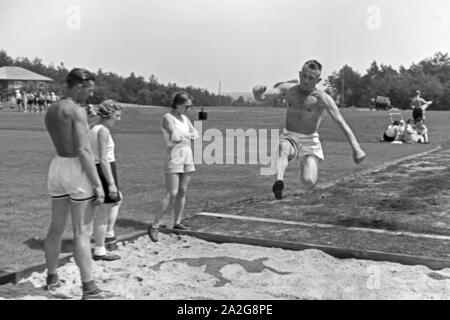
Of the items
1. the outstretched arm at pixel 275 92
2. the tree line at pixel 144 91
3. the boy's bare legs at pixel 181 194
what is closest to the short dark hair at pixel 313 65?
the outstretched arm at pixel 275 92

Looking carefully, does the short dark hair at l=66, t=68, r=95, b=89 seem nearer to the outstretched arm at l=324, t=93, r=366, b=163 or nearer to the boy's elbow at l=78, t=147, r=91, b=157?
the boy's elbow at l=78, t=147, r=91, b=157

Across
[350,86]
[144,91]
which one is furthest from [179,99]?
[350,86]

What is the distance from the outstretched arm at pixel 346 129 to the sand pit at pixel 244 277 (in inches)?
47.5

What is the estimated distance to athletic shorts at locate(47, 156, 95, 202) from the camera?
4.65m

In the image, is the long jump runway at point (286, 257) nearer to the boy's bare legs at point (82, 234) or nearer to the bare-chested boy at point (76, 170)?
the boy's bare legs at point (82, 234)

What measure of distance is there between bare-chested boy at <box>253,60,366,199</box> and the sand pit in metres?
1.17

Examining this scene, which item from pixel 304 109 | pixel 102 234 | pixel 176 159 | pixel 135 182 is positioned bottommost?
pixel 135 182

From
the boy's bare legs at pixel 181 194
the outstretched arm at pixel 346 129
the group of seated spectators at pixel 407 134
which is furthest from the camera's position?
the group of seated spectators at pixel 407 134

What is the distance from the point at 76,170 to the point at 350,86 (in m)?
105

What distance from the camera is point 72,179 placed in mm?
4641

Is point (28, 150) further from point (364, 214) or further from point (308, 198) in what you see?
point (364, 214)

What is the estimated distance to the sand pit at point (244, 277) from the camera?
16.6 feet

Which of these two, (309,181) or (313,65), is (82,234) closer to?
(309,181)

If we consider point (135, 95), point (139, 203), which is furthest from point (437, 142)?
point (135, 95)
